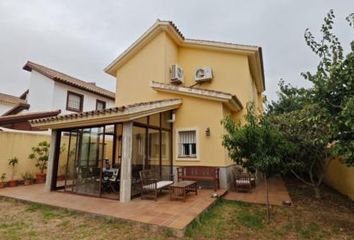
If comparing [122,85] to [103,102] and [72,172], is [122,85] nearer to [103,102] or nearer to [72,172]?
[72,172]

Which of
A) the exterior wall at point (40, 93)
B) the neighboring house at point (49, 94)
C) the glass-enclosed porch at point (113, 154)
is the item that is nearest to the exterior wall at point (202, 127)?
the glass-enclosed porch at point (113, 154)

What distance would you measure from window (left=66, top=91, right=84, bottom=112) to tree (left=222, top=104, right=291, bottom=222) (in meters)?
16.8

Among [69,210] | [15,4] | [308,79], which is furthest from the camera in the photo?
[15,4]

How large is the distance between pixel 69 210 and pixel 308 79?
822 centimetres

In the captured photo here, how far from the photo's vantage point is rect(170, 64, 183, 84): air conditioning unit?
13.2 metres

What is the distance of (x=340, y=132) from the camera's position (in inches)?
207

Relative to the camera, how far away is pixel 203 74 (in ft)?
43.5

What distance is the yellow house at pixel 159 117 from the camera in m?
8.48

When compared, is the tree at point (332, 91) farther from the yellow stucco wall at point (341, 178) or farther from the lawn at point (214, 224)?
the yellow stucco wall at point (341, 178)

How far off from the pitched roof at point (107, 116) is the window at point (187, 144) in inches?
66.0

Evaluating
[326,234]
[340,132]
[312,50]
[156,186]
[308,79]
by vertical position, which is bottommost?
[326,234]

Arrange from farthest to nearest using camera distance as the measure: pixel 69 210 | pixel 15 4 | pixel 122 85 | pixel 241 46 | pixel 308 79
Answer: pixel 122 85
pixel 241 46
pixel 15 4
pixel 69 210
pixel 308 79

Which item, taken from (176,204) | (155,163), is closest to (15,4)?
(155,163)

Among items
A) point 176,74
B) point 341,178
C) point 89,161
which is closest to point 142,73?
point 176,74
